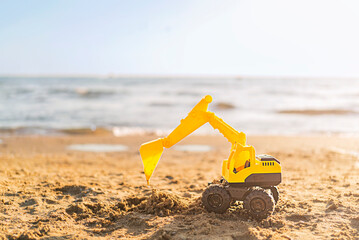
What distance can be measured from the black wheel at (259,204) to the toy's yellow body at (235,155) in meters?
0.15

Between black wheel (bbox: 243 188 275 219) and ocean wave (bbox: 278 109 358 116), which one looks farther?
ocean wave (bbox: 278 109 358 116)

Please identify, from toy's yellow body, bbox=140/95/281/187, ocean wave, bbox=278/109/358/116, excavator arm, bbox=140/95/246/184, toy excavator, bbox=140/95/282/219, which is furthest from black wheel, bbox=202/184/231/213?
ocean wave, bbox=278/109/358/116

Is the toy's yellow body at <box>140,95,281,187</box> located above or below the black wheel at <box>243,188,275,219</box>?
above

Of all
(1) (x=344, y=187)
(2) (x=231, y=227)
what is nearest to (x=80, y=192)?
(2) (x=231, y=227)

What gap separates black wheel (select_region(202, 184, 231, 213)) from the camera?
387 cm

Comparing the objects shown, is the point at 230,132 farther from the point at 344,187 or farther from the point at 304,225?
the point at 344,187

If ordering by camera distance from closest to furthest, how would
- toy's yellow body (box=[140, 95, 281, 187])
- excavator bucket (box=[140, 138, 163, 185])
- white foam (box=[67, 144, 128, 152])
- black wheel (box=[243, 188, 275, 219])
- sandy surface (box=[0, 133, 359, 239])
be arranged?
sandy surface (box=[0, 133, 359, 239]), black wheel (box=[243, 188, 275, 219]), toy's yellow body (box=[140, 95, 281, 187]), excavator bucket (box=[140, 138, 163, 185]), white foam (box=[67, 144, 128, 152])

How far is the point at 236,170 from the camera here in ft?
12.9

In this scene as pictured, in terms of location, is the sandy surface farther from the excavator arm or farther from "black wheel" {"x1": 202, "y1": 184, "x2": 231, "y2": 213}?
the excavator arm

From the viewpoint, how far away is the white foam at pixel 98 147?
361 inches

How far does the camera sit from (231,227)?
361 centimetres

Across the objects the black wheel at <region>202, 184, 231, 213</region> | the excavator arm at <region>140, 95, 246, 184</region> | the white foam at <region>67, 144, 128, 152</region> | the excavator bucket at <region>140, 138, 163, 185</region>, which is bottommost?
the white foam at <region>67, 144, 128, 152</region>

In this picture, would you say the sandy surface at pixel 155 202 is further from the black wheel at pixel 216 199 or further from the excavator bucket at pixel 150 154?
the excavator bucket at pixel 150 154

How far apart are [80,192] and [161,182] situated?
1.44 m
